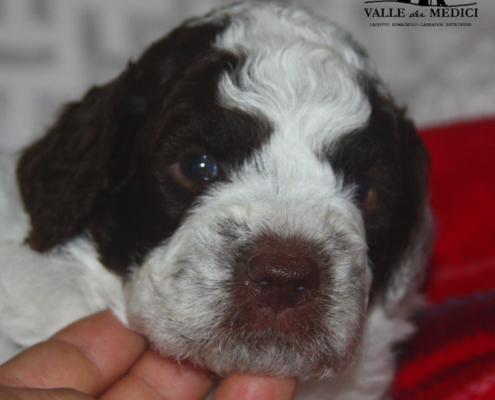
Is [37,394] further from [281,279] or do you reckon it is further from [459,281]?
[459,281]

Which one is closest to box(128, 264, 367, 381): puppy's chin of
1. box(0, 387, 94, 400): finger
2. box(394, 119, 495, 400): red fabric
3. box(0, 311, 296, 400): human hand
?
box(0, 311, 296, 400): human hand

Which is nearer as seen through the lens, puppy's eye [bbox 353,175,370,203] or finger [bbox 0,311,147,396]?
finger [bbox 0,311,147,396]

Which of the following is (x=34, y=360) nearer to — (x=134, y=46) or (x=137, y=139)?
(x=137, y=139)

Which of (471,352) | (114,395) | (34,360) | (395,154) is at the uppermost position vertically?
(395,154)

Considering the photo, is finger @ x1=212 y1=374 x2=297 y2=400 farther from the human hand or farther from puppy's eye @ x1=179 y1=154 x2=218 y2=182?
puppy's eye @ x1=179 y1=154 x2=218 y2=182

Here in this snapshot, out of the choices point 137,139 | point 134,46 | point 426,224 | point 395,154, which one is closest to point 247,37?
point 137,139

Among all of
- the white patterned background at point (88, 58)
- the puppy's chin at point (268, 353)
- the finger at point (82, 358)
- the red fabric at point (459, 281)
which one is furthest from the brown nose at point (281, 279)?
the white patterned background at point (88, 58)

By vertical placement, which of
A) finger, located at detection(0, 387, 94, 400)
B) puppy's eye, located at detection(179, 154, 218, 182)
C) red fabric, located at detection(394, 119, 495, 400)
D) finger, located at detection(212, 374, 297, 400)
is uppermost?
puppy's eye, located at detection(179, 154, 218, 182)

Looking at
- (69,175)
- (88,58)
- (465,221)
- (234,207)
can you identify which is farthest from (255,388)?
(88,58)
